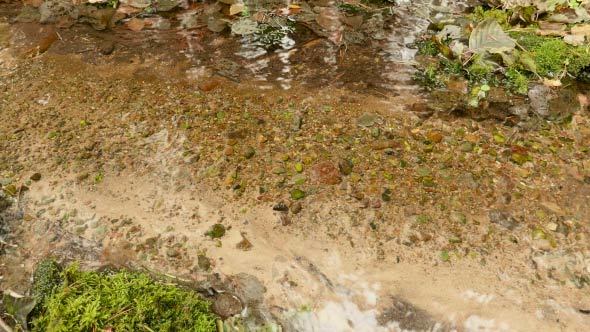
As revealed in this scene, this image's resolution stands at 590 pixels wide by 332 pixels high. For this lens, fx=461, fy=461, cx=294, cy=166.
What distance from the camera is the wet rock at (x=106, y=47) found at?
4141 mm

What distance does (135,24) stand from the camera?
4.54 meters

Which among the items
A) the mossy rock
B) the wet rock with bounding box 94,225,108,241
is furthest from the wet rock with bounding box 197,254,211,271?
the mossy rock

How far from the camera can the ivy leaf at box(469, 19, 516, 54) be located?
3.73 m

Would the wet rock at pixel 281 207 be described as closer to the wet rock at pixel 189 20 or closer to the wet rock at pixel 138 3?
the wet rock at pixel 189 20

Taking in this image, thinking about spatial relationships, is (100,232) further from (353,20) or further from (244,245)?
(353,20)

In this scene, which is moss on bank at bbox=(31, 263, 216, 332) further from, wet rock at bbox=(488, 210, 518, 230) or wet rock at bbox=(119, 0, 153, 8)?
wet rock at bbox=(119, 0, 153, 8)

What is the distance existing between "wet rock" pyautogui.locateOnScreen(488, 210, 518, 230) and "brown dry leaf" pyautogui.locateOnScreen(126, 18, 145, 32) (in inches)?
141

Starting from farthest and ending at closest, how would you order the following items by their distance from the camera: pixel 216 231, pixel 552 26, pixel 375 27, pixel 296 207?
pixel 375 27 → pixel 552 26 → pixel 296 207 → pixel 216 231

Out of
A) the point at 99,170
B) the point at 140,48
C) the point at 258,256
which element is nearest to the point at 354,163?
the point at 258,256

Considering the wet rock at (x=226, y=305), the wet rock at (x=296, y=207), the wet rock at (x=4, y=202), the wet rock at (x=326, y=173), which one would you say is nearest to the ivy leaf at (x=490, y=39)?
the wet rock at (x=326, y=173)

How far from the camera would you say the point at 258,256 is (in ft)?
8.55

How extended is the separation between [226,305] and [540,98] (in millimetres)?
2811

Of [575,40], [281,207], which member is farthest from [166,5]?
[575,40]

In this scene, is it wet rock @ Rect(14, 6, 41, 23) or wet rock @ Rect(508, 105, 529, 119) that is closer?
wet rock @ Rect(508, 105, 529, 119)
